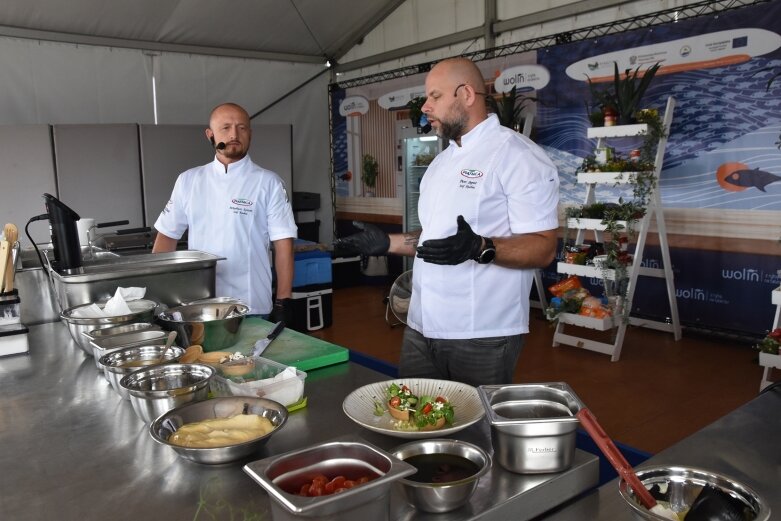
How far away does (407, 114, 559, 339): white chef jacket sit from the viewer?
195cm

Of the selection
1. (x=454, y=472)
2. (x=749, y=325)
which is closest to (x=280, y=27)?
(x=749, y=325)

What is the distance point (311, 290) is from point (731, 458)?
4.37 m

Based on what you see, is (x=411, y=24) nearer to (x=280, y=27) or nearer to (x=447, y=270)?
(x=280, y=27)

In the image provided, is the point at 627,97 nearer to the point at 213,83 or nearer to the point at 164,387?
the point at 164,387

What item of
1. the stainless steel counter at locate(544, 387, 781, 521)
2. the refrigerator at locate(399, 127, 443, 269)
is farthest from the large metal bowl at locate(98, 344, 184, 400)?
the refrigerator at locate(399, 127, 443, 269)

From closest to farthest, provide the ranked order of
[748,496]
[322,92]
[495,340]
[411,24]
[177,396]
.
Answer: [748,496], [177,396], [495,340], [411,24], [322,92]

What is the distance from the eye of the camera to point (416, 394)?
1484 millimetres

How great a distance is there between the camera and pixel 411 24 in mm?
6953

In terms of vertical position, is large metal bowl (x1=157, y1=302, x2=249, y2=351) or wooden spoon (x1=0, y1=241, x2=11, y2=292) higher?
wooden spoon (x1=0, y1=241, x2=11, y2=292)

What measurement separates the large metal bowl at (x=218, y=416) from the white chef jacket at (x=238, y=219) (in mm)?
1548

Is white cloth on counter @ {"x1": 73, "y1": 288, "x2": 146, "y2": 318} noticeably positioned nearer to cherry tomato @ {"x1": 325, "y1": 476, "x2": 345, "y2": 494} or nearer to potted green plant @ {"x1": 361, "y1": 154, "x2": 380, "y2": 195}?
cherry tomato @ {"x1": 325, "y1": 476, "x2": 345, "y2": 494}

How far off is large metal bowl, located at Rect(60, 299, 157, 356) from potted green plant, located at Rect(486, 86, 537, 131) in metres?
3.98

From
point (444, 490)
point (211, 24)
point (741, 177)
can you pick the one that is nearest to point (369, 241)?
point (444, 490)

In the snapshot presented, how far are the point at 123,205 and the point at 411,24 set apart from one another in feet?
11.9
